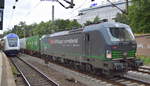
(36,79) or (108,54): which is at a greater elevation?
(108,54)

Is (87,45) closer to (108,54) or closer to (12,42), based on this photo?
(108,54)

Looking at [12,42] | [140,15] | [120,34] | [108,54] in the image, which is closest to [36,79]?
[108,54]

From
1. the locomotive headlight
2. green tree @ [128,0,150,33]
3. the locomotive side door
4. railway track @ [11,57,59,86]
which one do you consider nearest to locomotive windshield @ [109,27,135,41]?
the locomotive headlight

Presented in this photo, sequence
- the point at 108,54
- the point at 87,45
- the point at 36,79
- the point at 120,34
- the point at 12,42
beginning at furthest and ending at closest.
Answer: the point at 12,42, the point at 87,45, the point at 36,79, the point at 120,34, the point at 108,54

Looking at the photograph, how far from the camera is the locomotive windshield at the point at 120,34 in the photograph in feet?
50.7

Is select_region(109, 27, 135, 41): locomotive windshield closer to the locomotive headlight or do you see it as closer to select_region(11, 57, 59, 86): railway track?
the locomotive headlight

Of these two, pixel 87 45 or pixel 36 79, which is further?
pixel 87 45

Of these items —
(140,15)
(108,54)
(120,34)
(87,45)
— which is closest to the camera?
(108,54)

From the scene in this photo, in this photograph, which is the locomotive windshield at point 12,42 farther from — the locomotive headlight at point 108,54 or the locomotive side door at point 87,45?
the locomotive headlight at point 108,54

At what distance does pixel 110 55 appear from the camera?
14914 mm

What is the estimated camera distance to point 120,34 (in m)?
15.8

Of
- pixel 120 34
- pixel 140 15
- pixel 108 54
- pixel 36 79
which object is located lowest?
pixel 36 79

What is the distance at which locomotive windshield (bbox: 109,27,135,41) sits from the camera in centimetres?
1545

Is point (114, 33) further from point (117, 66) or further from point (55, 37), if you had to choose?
point (55, 37)
